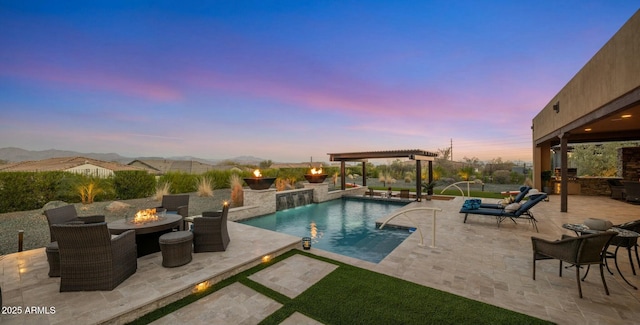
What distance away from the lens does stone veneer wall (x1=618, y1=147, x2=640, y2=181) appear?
35.3 ft

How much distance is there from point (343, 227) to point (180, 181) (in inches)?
383

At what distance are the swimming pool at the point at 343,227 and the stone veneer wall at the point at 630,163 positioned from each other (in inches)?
417

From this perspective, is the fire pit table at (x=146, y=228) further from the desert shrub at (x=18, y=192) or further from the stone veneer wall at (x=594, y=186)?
the stone veneer wall at (x=594, y=186)

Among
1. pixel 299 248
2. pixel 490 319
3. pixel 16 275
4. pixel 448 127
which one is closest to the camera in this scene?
pixel 490 319

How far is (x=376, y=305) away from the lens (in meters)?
3.00

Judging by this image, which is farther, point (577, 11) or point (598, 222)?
point (577, 11)

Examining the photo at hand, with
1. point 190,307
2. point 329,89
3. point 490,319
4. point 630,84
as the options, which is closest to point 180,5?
point 329,89

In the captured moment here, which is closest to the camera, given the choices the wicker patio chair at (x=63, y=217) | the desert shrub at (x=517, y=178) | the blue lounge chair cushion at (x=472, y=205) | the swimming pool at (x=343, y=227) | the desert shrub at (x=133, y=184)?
the wicker patio chair at (x=63, y=217)

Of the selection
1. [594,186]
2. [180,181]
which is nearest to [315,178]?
[180,181]

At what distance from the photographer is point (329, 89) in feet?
43.6

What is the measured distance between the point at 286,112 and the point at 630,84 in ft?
46.5

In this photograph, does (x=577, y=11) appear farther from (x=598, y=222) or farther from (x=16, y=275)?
(x=16, y=275)

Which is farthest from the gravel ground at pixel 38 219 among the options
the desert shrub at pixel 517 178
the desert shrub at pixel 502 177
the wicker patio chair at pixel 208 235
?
the desert shrub at pixel 517 178

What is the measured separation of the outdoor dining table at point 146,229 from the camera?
3961 mm
